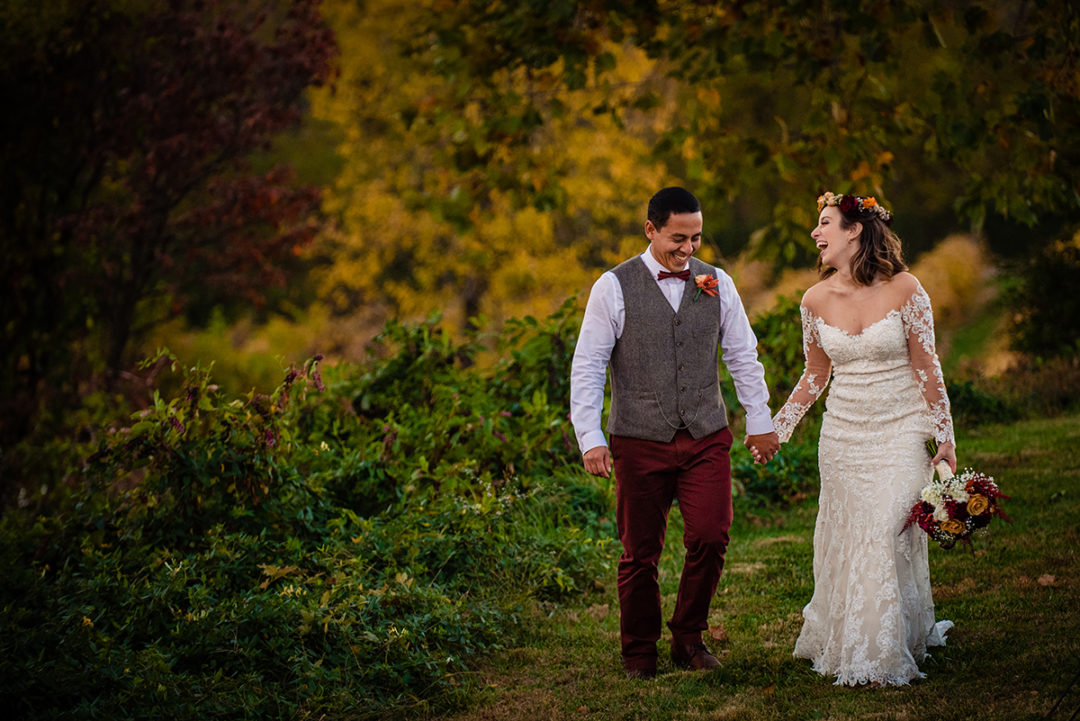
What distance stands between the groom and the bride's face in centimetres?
46

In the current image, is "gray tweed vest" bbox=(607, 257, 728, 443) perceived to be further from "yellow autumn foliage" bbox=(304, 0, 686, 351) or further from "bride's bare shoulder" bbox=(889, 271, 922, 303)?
"yellow autumn foliage" bbox=(304, 0, 686, 351)

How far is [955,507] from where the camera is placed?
158 inches

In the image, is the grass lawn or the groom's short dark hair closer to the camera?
Result: the grass lawn

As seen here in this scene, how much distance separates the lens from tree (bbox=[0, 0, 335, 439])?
349 inches

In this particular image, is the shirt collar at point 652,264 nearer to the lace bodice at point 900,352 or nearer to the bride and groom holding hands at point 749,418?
the bride and groom holding hands at point 749,418

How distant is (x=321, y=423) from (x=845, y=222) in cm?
417

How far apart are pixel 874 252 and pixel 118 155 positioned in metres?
7.15

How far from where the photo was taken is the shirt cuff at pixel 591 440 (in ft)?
14.1

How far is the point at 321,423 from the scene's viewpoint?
24.0 ft

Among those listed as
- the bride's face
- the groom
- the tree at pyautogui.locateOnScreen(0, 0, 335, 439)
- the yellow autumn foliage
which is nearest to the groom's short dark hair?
the groom

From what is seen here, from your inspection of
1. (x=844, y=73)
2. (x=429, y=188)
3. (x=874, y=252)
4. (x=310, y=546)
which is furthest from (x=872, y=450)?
(x=429, y=188)

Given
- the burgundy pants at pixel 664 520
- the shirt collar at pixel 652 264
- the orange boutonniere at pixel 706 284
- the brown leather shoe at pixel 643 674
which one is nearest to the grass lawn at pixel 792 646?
the brown leather shoe at pixel 643 674

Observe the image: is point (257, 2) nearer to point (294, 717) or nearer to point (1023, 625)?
point (294, 717)

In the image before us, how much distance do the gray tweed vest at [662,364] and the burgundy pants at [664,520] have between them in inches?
3.0
